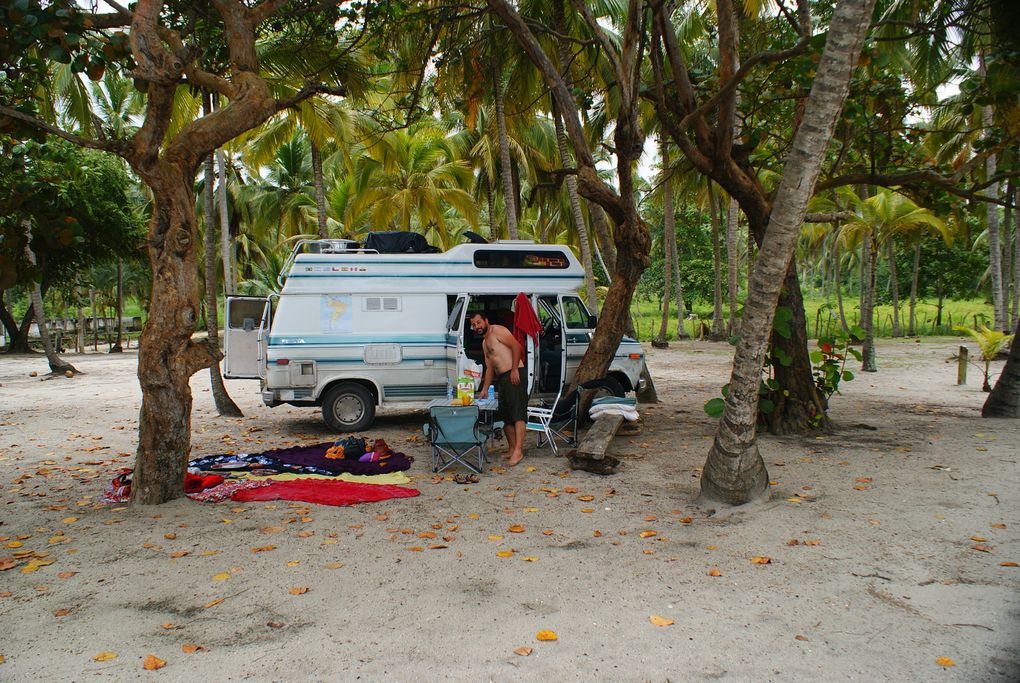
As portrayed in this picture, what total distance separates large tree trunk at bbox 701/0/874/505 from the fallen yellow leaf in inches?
167

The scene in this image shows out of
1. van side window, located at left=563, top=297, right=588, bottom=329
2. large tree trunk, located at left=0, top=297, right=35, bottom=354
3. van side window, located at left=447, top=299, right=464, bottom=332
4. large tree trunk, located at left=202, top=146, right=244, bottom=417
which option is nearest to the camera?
van side window, located at left=447, top=299, right=464, bottom=332

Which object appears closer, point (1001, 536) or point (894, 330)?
point (1001, 536)

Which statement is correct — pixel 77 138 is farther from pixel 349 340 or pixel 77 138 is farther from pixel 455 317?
pixel 455 317

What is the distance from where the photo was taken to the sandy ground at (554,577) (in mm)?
3705

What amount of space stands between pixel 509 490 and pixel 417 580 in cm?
236

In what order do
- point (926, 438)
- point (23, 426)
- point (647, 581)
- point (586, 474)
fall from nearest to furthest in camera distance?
point (647, 581) < point (586, 474) < point (926, 438) < point (23, 426)

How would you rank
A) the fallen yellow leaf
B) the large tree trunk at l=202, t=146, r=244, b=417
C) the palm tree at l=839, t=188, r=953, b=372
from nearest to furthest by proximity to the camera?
the fallen yellow leaf, the large tree trunk at l=202, t=146, r=244, b=417, the palm tree at l=839, t=188, r=953, b=372

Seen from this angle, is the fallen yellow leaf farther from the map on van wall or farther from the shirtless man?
the map on van wall

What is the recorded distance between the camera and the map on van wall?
10.3 metres

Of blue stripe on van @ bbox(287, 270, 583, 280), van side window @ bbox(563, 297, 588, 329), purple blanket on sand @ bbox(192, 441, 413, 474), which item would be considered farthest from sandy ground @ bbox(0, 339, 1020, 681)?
blue stripe on van @ bbox(287, 270, 583, 280)

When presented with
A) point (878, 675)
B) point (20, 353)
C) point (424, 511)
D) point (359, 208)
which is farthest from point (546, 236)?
point (878, 675)

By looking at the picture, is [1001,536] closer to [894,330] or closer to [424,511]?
[424,511]

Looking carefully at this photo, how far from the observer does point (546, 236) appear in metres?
31.6

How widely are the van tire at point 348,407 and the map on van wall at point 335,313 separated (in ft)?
2.65
